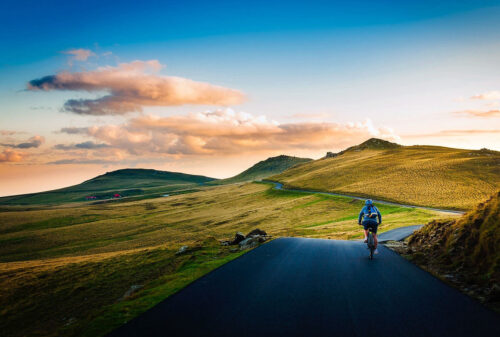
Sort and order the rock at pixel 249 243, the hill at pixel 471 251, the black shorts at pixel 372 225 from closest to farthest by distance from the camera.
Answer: the hill at pixel 471 251 < the black shorts at pixel 372 225 < the rock at pixel 249 243

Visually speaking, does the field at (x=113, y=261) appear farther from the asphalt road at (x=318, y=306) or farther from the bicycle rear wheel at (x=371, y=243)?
the bicycle rear wheel at (x=371, y=243)

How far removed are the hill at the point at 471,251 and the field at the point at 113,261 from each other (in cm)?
1126

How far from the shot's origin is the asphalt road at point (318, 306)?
785 cm

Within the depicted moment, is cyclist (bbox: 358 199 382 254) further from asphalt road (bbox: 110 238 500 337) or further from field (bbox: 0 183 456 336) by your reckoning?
field (bbox: 0 183 456 336)

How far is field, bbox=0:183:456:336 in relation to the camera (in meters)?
16.5

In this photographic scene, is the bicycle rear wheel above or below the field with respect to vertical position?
above

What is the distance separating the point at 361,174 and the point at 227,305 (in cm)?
10623

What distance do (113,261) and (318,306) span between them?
102 ft

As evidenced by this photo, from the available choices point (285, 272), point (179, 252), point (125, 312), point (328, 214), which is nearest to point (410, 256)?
point (285, 272)

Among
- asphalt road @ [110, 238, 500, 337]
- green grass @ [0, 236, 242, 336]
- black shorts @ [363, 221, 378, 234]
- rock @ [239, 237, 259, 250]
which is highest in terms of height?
black shorts @ [363, 221, 378, 234]

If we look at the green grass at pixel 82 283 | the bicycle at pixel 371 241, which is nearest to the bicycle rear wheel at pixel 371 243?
the bicycle at pixel 371 241

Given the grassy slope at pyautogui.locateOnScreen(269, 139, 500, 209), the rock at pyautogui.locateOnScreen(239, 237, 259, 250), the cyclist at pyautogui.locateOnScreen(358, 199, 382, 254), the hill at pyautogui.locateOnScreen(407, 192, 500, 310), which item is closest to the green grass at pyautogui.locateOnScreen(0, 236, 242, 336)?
the rock at pyautogui.locateOnScreen(239, 237, 259, 250)

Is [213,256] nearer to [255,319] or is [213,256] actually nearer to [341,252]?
[341,252]

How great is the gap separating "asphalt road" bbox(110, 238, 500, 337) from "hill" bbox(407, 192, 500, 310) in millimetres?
1030
